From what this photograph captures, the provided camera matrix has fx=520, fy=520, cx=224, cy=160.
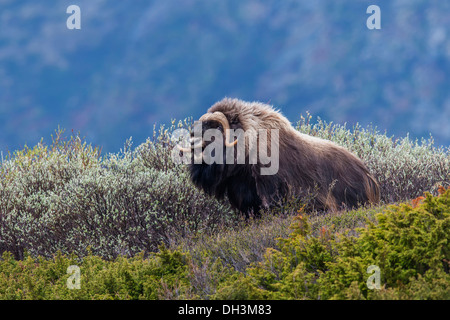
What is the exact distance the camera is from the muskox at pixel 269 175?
6852 mm

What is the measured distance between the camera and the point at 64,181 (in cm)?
947

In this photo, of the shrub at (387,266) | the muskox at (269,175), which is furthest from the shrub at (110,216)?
the shrub at (387,266)

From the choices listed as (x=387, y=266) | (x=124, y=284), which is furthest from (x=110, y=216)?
(x=387, y=266)

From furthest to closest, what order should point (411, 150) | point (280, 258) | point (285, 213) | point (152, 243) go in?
point (411, 150)
point (152, 243)
point (285, 213)
point (280, 258)

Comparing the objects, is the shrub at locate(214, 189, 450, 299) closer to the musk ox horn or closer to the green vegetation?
the green vegetation

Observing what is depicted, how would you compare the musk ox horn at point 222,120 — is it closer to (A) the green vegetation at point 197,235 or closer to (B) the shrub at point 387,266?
(A) the green vegetation at point 197,235

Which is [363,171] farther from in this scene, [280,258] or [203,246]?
[280,258]

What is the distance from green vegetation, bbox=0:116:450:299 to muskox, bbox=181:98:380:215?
335 millimetres

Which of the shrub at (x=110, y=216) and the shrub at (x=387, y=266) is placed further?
the shrub at (x=110, y=216)

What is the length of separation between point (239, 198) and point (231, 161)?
574 millimetres

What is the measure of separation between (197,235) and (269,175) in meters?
1.37

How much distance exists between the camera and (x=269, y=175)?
22.5ft

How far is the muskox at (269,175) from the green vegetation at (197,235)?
0.33 meters
